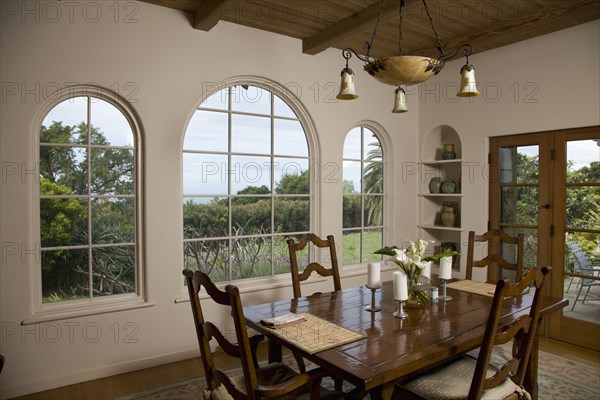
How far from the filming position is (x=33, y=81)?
9.34ft

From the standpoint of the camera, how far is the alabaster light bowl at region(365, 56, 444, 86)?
2043mm

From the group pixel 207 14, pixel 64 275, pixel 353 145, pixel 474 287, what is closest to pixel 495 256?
pixel 474 287

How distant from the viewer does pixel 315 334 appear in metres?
2.00

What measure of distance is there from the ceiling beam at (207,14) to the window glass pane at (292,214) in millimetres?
1609

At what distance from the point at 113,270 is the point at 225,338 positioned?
1.78 m

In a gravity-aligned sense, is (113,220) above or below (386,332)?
above

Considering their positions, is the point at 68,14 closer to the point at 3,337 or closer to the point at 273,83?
the point at 273,83

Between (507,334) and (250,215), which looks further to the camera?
(250,215)

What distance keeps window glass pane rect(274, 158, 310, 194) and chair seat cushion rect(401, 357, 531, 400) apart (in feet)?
7.48

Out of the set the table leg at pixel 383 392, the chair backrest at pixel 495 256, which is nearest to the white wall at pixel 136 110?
the chair backrest at pixel 495 256

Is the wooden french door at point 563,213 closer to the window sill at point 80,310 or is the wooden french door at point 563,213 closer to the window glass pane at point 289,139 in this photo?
the window glass pane at point 289,139

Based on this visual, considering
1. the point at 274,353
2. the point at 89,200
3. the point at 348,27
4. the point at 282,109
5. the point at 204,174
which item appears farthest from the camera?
the point at 282,109

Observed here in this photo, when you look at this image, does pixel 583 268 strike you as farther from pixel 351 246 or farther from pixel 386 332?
pixel 386 332

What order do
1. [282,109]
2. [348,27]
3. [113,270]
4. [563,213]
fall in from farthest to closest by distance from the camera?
[282,109], [563,213], [348,27], [113,270]
